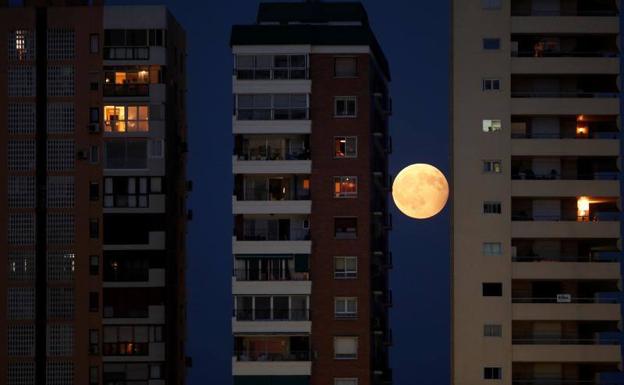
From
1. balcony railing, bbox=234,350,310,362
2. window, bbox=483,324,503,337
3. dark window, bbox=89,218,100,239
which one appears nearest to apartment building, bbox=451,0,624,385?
window, bbox=483,324,503,337

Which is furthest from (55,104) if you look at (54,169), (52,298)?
(52,298)

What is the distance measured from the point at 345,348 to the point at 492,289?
7.62 m

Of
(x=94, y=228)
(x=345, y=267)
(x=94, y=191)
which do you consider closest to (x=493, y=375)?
(x=345, y=267)

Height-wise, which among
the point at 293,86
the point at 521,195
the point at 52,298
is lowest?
the point at 52,298

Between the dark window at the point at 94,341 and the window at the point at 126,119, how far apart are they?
10.1 metres

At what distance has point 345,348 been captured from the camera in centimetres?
7719

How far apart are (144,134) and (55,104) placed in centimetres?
483

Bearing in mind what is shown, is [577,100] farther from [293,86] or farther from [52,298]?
[52,298]

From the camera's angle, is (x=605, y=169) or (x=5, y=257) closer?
(x=605, y=169)

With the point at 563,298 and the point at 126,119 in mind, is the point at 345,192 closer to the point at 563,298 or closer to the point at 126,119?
the point at 563,298

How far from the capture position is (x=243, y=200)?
7819 cm

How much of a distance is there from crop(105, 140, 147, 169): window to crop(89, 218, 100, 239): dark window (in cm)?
284

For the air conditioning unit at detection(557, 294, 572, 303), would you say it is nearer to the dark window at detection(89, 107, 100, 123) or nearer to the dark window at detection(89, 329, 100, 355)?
the dark window at detection(89, 329, 100, 355)

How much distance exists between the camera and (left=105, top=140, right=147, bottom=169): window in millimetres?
82438
